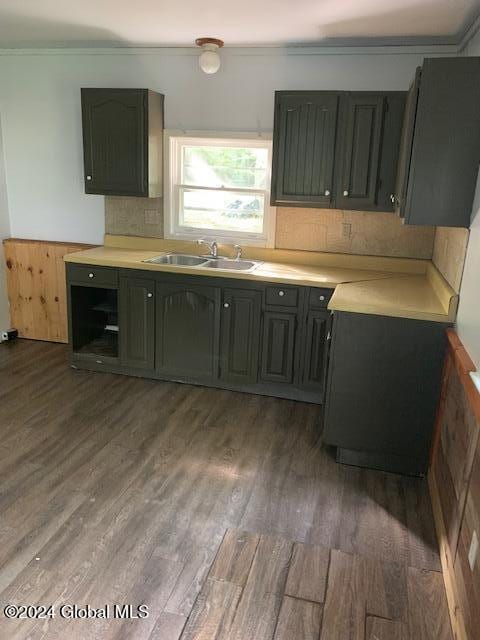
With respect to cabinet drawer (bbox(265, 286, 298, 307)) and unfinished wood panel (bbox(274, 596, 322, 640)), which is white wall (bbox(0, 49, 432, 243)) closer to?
cabinet drawer (bbox(265, 286, 298, 307))

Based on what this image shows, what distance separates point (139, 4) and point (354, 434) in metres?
2.59

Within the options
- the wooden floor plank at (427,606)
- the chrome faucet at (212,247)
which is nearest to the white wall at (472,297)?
the wooden floor plank at (427,606)

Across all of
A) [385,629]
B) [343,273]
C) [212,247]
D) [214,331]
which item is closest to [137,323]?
[214,331]

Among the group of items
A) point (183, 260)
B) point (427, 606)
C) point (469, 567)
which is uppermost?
point (183, 260)

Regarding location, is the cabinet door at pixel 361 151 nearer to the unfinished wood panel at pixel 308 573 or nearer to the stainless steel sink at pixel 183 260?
the stainless steel sink at pixel 183 260

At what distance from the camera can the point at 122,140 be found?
3.63 metres

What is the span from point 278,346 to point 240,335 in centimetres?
27

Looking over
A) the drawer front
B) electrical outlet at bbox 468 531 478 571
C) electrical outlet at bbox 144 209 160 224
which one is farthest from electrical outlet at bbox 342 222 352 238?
electrical outlet at bbox 468 531 478 571

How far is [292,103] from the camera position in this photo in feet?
10.8

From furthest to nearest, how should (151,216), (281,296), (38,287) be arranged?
(38,287) < (151,216) < (281,296)

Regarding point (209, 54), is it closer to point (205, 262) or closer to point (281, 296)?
point (205, 262)

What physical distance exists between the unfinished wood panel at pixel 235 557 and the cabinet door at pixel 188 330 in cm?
155

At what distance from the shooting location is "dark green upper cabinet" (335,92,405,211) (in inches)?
123

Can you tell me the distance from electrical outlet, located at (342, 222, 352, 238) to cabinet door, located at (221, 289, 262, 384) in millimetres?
825
